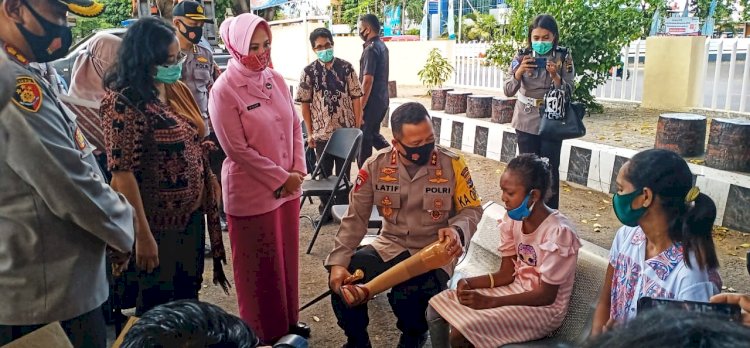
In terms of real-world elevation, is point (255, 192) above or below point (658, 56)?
below

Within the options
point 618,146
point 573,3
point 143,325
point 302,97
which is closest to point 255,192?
point 143,325

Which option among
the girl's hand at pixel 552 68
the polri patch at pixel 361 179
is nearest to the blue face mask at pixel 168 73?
the polri patch at pixel 361 179

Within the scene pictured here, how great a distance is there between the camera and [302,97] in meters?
5.16

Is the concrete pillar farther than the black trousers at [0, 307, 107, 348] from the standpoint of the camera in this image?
Yes

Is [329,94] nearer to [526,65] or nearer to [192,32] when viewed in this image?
[192,32]

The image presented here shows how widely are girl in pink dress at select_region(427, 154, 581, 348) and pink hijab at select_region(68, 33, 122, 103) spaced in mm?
2322

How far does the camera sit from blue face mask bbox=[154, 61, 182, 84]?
2.45 meters

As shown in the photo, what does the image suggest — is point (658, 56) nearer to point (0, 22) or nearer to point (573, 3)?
point (573, 3)

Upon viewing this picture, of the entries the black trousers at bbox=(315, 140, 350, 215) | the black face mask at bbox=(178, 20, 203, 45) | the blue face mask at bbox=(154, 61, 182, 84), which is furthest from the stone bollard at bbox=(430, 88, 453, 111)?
the blue face mask at bbox=(154, 61, 182, 84)

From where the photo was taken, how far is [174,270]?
260 cm

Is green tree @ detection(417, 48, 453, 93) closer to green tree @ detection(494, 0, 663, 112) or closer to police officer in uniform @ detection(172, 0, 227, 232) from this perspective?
green tree @ detection(494, 0, 663, 112)

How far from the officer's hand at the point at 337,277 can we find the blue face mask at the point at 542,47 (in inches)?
93.6

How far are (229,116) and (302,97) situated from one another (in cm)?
242

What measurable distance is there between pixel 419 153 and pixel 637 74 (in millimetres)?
7529
